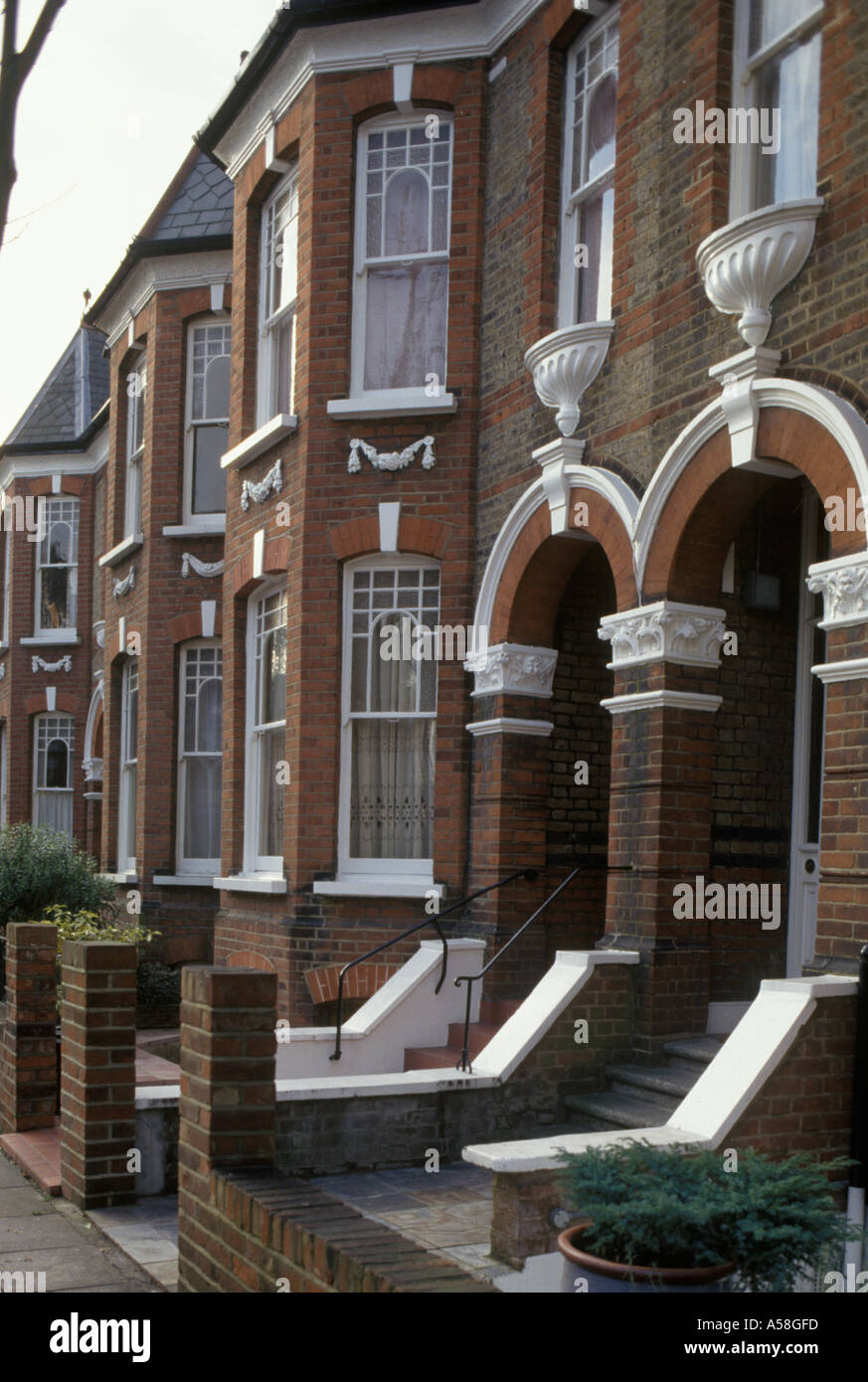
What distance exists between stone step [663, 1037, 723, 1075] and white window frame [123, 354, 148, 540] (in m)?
10.3

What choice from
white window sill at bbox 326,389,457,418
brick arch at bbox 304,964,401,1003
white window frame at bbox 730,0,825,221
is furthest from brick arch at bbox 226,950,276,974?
white window frame at bbox 730,0,825,221

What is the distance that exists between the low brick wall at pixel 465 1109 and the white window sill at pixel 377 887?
2360mm

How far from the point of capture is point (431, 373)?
11.3 metres

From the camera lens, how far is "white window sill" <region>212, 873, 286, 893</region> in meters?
11.5

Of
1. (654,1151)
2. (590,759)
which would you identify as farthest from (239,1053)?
(590,759)

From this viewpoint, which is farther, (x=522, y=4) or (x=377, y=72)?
(x=377, y=72)

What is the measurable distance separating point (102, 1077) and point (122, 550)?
10.5 metres

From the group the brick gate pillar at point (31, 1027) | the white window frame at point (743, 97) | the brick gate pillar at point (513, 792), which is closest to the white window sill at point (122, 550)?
the brick gate pillar at point (513, 792)

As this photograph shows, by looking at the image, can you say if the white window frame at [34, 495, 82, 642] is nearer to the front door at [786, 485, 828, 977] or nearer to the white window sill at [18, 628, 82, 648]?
the white window sill at [18, 628, 82, 648]

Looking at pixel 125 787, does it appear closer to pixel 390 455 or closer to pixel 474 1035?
pixel 390 455

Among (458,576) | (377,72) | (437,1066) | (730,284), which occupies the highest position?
(377,72)

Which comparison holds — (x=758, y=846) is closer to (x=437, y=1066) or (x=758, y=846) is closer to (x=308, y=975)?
(x=437, y=1066)

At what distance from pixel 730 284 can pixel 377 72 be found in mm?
4788
